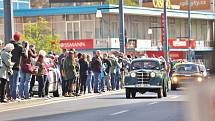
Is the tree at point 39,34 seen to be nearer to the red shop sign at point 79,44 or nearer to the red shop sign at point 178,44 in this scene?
the red shop sign at point 79,44

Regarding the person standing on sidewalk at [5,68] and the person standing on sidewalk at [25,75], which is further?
the person standing on sidewalk at [25,75]

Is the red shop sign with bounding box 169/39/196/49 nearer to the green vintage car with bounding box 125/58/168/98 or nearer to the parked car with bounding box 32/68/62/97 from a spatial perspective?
the green vintage car with bounding box 125/58/168/98

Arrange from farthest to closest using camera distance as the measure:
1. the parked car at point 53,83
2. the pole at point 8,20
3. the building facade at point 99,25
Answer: the building facade at point 99,25 → the parked car at point 53,83 → the pole at point 8,20

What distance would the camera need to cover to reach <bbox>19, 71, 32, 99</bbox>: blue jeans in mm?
21531

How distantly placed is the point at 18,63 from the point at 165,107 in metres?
5.20

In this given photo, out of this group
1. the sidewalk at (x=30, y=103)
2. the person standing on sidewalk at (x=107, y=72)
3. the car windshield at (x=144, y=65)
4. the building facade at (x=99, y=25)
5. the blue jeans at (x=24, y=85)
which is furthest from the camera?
the building facade at (x=99, y=25)

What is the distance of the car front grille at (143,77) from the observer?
25234 mm

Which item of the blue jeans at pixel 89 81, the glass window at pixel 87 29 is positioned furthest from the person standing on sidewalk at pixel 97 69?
the glass window at pixel 87 29

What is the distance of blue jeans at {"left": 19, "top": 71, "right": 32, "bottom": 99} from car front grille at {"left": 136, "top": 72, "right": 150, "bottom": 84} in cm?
518

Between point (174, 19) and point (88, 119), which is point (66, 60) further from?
point (174, 19)

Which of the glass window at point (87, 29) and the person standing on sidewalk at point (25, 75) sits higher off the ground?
Result: the glass window at point (87, 29)

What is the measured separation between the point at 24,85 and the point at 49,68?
108 inches

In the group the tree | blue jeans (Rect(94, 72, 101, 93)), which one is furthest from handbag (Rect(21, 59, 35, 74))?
the tree

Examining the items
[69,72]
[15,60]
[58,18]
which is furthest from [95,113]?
[58,18]
